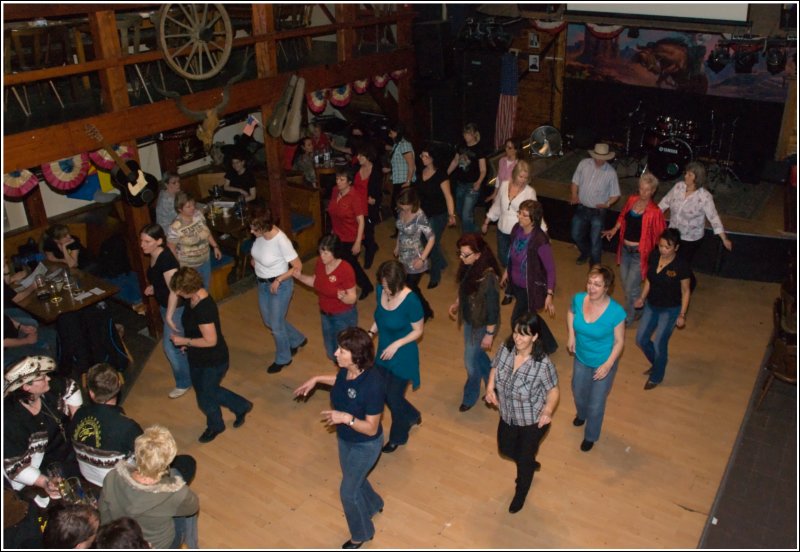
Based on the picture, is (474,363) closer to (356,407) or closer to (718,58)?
(356,407)

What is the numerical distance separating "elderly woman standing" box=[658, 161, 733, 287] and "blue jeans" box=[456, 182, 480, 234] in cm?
203

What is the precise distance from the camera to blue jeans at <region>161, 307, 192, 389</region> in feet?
19.0

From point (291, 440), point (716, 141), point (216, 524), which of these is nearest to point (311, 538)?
point (216, 524)

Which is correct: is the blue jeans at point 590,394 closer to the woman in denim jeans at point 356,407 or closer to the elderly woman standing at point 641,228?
the elderly woman standing at point 641,228

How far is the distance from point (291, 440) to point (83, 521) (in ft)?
7.80

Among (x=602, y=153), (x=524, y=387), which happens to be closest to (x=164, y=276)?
(x=524, y=387)

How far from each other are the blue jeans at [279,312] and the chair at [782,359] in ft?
12.2

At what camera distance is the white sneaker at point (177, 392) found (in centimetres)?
605

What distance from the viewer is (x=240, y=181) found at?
8742 millimetres

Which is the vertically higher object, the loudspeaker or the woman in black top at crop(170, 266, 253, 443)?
the loudspeaker

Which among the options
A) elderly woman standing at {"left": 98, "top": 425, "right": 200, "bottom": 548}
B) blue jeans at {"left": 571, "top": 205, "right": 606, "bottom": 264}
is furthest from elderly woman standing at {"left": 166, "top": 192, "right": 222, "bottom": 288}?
blue jeans at {"left": 571, "top": 205, "right": 606, "bottom": 264}

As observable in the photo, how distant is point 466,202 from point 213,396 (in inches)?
148

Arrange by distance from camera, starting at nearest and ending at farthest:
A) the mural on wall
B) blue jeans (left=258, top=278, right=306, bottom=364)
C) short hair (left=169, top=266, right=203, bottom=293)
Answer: short hair (left=169, top=266, right=203, bottom=293) < blue jeans (left=258, top=278, right=306, bottom=364) < the mural on wall

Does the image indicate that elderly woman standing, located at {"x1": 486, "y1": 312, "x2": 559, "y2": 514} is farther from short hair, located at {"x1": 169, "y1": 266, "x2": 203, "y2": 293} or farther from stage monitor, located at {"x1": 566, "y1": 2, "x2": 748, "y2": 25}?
stage monitor, located at {"x1": 566, "y1": 2, "x2": 748, "y2": 25}
